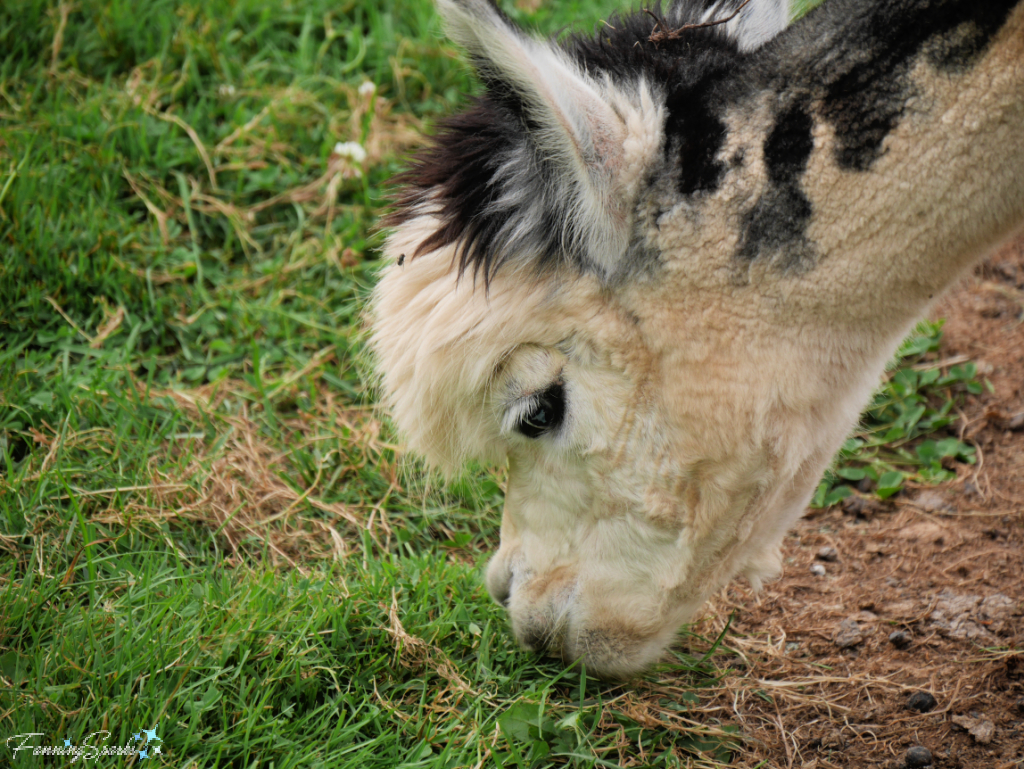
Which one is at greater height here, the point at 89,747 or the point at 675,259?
the point at 675,259

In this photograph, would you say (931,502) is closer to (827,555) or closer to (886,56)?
(827,555)

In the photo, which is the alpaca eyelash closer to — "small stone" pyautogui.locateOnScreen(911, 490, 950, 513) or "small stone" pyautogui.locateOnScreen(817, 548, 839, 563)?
"small stone" pyautogui.locateOnScreen(817, 548, 839, 563)

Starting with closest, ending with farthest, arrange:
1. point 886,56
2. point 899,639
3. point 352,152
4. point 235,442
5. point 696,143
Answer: point 886,56 < point 696,143 < point 899,639 < point 235,442 < point 352,152

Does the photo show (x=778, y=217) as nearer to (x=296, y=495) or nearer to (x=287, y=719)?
(x=287, y=719)

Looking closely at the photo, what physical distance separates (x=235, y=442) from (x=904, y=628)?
2.47m

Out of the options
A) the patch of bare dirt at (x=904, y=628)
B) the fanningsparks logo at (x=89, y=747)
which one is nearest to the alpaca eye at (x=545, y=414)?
the patch of bare dirt at (x=904, y=628)

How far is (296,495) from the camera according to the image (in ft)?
10.8

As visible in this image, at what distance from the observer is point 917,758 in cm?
239

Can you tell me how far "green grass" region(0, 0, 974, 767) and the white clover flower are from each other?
0.06 m

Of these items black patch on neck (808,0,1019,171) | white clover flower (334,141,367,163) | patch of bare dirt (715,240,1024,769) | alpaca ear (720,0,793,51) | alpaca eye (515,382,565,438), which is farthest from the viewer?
white clover flower (334,141,367,163)

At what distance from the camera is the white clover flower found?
14.4ft

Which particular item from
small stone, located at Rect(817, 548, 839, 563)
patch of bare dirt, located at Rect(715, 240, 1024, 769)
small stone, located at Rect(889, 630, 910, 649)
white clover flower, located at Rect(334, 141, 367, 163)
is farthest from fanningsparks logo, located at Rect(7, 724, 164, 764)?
white clover flower, located at Rect(334, 141, 367, 163)

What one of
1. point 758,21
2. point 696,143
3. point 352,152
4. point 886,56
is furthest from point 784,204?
point 352,152

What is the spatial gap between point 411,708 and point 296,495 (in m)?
1.10
